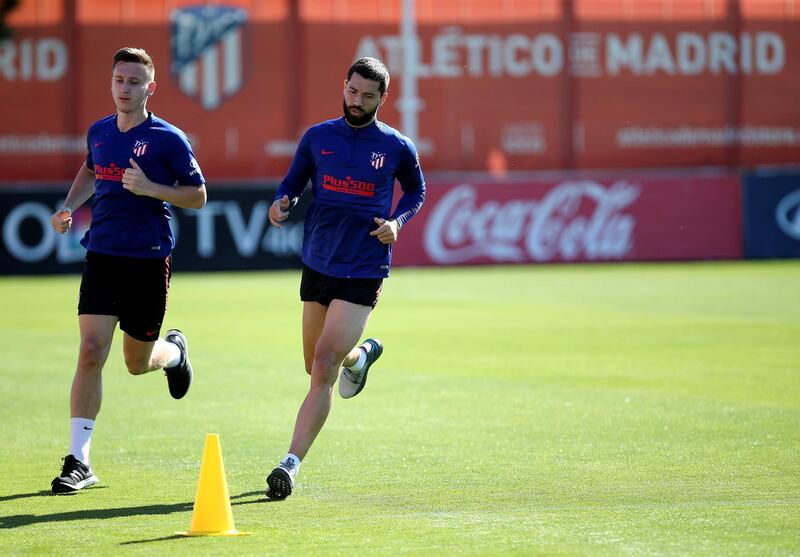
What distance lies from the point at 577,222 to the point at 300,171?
A: 67.8 ft

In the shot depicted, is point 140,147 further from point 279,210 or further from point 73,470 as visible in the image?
point 73,470

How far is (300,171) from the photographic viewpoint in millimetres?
8188

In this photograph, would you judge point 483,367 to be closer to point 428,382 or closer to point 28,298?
point 428,382

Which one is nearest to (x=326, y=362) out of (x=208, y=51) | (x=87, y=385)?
(x=87, y=385)

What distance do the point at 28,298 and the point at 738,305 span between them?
1040 centimetres

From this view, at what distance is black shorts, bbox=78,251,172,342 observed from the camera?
26.6 feet

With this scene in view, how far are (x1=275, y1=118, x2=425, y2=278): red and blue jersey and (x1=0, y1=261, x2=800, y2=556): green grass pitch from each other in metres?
1.24

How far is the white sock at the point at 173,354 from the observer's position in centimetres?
902

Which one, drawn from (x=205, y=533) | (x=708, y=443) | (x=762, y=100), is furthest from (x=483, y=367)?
(x=762, y=100)

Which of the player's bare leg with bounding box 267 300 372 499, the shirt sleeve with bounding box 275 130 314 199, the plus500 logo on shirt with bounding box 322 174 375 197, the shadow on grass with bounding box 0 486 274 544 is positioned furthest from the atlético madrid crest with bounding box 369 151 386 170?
the shadow on grass with bounding box 0 486 274 544

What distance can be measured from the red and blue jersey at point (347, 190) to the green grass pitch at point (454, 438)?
48.7 inches

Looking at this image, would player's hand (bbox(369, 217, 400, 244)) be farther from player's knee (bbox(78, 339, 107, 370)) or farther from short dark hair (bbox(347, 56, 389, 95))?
player's knee (bbox(78, 339, 107, 370))

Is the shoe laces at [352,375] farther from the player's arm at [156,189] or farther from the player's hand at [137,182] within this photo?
the player's hand at [137,182]

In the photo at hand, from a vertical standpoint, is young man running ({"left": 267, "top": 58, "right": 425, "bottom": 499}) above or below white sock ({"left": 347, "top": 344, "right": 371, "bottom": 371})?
above
